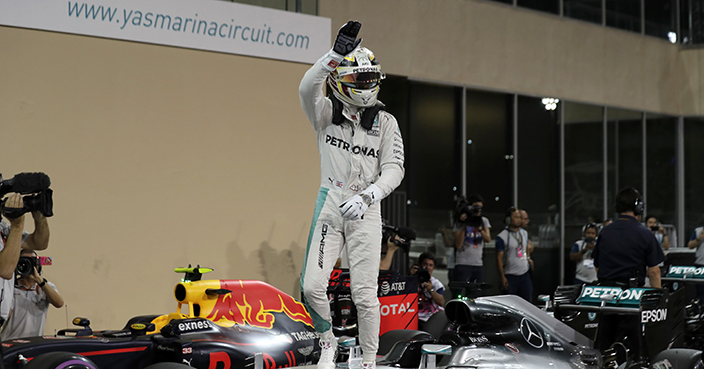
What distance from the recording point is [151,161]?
7.67 meters

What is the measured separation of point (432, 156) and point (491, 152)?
1241 millimetres

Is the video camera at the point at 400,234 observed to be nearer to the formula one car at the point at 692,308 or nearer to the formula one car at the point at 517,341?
the formula one car at the point at 517,341

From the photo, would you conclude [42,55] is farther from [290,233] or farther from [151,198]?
[290,233]

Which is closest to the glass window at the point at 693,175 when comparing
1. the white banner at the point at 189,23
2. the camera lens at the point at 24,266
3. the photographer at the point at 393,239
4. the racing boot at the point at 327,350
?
the white banner at the point at 189,23

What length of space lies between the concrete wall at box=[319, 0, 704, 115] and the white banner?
0.69 metres

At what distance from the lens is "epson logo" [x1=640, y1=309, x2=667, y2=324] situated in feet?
17.1

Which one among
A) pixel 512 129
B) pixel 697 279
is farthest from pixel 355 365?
pixel 512 129

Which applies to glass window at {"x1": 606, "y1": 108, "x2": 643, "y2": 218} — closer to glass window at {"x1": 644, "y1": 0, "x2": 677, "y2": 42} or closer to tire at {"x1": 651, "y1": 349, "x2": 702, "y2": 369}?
glass window at {"x1": 644, "y1": 0, "x2": 677, "y2": 42}

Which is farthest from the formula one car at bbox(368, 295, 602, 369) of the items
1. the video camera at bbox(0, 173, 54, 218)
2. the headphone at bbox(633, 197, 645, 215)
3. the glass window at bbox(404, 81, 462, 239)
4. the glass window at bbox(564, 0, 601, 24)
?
the glass window at bbox(564, 0, 601, 24)

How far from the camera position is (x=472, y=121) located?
11.1m

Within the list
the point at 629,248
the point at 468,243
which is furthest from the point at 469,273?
the point at 629,248

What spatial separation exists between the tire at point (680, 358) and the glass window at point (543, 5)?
7.48 metres

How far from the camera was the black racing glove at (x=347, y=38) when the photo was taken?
3.49 meters

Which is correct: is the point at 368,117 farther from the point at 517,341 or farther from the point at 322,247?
the point at 517,341
